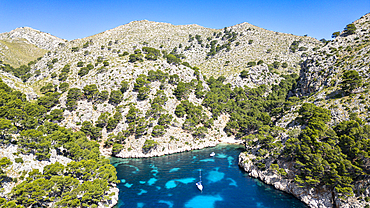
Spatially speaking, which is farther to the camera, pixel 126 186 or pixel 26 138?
pixel 126 186

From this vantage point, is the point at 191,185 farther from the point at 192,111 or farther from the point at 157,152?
the point at 192,111

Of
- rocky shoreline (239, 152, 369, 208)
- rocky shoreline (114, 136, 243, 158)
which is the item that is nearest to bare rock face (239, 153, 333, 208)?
rocky shoreline (239, 152, 369, 208)

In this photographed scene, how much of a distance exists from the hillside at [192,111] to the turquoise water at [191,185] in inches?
213

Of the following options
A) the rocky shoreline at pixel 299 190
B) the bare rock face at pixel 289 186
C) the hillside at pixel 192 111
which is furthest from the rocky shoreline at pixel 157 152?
the rocky shoreline at pixel 299 190

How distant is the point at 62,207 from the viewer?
125 ft

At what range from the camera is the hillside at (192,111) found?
43625 mm

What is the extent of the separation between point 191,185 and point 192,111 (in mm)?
60996

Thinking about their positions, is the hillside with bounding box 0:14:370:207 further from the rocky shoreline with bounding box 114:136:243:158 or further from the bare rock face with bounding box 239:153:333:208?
the rocky shoreline with bounding box 114:136:243:158

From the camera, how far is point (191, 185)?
59.3 metres

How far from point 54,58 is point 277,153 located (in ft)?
619

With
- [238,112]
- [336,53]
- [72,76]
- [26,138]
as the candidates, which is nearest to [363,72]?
[336,53]

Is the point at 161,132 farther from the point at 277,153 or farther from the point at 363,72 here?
the point at 363,72

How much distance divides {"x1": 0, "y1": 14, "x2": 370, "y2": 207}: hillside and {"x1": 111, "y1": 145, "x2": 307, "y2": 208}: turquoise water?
17.8ft

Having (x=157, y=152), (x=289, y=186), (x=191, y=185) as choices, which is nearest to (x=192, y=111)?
(x=157, y=152)
